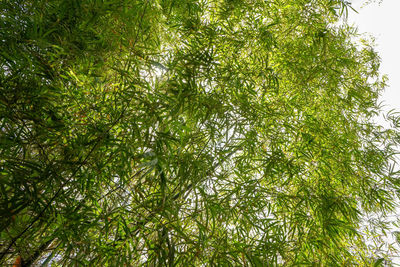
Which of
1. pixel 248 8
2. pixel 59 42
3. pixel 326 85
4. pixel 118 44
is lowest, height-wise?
pixel 59 42

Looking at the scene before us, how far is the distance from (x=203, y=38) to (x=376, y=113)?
2115mm

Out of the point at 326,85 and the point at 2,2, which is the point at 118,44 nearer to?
the point at 2,2

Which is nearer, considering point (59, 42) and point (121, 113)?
point (121, 113)

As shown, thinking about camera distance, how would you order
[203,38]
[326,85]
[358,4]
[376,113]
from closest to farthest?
[203,38], [326,85], [376,113], [358,4]

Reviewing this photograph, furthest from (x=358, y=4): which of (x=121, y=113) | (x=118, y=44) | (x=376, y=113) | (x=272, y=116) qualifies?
(x=121, y=113)

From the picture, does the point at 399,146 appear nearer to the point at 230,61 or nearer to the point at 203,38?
the point at 230,61

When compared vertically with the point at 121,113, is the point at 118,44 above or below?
above

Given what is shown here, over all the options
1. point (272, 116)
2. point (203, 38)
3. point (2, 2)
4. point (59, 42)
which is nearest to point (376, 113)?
point (272, 116)

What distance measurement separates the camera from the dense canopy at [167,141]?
1.19 metres

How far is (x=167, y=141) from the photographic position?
A: 1354 mm

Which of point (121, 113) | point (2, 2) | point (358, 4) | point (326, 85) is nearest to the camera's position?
point (2, 2)

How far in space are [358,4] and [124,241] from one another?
12.7ft

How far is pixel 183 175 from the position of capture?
1372mm

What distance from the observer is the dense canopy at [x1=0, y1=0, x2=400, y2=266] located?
3.92 ft
